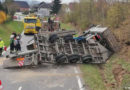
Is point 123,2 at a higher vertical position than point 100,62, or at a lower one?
higher

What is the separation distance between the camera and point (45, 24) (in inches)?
898

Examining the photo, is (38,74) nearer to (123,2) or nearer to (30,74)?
(30,74)

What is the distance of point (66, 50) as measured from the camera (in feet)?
38.5

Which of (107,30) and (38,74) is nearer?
(38,74)

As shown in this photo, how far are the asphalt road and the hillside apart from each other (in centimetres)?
53

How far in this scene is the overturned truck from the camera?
415 inches

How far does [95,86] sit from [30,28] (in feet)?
60.6

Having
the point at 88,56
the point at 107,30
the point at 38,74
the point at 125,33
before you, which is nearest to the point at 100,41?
the point at 107,30

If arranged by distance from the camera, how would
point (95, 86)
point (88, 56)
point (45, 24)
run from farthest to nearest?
point (45, 24)
point (88, 56)
point (95, 86)

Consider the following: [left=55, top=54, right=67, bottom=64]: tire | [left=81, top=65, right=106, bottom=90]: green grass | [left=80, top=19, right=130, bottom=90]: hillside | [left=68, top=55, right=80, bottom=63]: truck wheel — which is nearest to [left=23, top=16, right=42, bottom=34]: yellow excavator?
[left=80, top=19, right=130, bottom=90]: hillside

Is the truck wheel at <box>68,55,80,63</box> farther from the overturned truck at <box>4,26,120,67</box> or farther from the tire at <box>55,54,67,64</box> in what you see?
the tire at <box>55,54,67,64</box>

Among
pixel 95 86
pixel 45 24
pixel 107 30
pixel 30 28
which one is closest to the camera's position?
pixel 95 86

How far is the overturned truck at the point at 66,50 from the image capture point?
34.6 feet

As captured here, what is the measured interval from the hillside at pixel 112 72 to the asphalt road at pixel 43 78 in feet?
1.75
